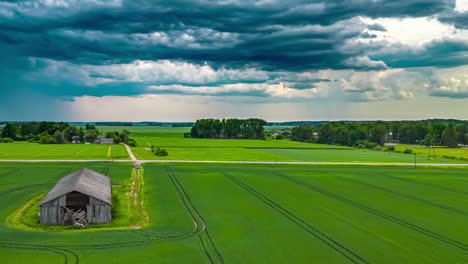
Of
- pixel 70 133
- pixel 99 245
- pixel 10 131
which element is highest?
pixel 10 131

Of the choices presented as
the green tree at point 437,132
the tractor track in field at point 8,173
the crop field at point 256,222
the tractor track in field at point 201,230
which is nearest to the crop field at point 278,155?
the tractor track in field at point 8,173

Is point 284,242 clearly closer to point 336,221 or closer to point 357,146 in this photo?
point 336,221

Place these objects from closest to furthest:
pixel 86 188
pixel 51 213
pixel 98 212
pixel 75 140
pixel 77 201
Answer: pixel 51 213, pixel 98 212, pixel 77 201, pixel 86 188, pixel 75 140

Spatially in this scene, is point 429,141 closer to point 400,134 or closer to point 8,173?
point 400,134

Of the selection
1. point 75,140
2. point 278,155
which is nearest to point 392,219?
point 278,155

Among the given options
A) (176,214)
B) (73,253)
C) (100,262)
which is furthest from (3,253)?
(176,214)

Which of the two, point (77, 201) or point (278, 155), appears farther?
point (278, 155)
